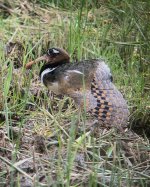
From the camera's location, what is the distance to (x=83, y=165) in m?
3.78

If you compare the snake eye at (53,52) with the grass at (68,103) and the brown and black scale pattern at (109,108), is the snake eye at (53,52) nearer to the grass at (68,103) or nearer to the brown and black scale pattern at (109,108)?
the grass at (68,103)

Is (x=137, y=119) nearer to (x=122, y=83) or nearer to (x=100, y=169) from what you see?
(x=122, y=83)

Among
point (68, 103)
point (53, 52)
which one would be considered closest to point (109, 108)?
point (68, 103)

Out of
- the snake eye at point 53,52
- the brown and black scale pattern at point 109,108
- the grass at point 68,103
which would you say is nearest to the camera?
the grass at point 68,103

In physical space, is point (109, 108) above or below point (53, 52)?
below

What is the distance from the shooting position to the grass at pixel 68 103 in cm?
361

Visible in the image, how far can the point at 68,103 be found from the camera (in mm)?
4820

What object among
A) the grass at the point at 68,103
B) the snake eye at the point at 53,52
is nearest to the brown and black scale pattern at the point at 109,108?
the grass at the point at 68,103

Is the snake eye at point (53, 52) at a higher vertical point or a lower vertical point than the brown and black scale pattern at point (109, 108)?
higher

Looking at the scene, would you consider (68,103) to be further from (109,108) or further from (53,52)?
(109,108)

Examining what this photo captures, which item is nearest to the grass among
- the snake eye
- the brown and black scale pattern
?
the brown and black scale pattern

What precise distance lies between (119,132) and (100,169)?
0.90 m

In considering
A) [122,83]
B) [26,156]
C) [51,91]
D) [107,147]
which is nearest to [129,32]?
[122,83]

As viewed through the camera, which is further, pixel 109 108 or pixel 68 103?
pixel 68 103
